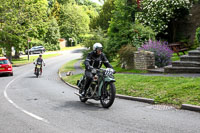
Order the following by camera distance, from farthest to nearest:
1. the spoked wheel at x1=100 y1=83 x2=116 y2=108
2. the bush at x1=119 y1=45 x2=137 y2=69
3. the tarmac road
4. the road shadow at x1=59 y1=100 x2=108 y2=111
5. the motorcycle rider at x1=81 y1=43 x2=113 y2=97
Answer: the bush at x1=119 y1=45 x2=137 y2=69
the motorcycle rider at x1=81 y1=43 x2=113 y2=97
the road shadow at x1=59 y1=100 x2=108 y2=111
the spoked wheel at x1=100 y1=83 x2=116 y2=108
the tarmac road

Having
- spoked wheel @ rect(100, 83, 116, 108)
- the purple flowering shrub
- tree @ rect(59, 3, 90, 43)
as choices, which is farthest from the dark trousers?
tree @ rect(59, 3, 90, 43)

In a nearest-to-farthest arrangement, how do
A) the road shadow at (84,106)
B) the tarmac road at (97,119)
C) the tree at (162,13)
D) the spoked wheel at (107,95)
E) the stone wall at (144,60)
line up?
the tarmac road at (97,119), the spoked wheel at (107,95), the road shadow at (84,106), the stone wall at (144,60), the tree at (162,13)

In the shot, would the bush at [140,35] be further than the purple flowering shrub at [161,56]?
Yes

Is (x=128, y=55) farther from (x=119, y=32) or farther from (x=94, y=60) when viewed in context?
(x=94, y=60)

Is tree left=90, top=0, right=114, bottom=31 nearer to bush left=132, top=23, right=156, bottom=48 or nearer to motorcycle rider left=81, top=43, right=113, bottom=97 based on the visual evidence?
bush left=132, top=23, right=156, bottom=48

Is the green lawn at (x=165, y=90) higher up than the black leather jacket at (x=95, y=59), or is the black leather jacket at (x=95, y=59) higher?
the black leather jacket at (x=95, y=59)

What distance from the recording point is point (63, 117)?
7535mm

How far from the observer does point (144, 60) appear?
18438mm

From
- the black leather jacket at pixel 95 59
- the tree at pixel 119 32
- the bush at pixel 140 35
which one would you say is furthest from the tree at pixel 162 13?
the black leather jacket at pixel 95 59

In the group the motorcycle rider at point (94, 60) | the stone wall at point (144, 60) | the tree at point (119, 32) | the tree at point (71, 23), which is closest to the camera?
the motorcycle rider at point (94, 60)

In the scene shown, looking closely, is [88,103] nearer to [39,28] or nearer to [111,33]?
[111,33]

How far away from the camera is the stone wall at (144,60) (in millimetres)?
18219

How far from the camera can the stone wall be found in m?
18.2

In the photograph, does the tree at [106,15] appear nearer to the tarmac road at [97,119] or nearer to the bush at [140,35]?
the bush at [140,35]
